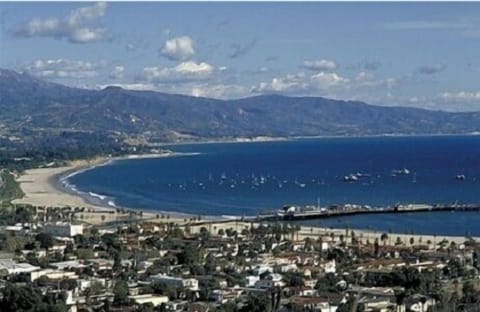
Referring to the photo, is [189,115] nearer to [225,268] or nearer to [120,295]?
[225,268]

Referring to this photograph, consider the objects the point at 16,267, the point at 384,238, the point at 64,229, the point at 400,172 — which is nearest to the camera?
the point at 16,267

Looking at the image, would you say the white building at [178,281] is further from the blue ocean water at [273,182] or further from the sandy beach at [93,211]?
the blue ocean water at [273,182]

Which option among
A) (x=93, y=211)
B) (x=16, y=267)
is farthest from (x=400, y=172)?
(x=16, y=267)

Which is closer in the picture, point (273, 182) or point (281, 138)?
point (273, 182)

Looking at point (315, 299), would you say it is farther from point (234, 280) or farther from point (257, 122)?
point (257, 122)

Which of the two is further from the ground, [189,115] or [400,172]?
[189,115]

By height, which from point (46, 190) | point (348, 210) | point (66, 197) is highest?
point (46, 190)

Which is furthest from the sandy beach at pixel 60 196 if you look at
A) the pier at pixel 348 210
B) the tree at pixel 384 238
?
the tree at pixel 384 238
